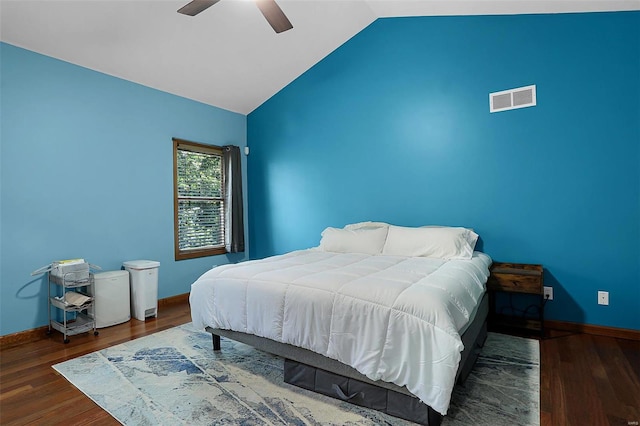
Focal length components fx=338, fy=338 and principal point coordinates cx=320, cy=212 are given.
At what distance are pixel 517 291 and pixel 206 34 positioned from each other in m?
→ 3.92

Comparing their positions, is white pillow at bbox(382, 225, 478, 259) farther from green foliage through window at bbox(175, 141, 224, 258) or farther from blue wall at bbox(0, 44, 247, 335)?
blue wall at bbox(0, 44, 247, 335)

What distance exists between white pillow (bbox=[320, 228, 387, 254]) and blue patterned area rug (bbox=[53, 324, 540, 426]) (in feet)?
4.35

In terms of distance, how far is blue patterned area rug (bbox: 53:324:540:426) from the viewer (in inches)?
74.0

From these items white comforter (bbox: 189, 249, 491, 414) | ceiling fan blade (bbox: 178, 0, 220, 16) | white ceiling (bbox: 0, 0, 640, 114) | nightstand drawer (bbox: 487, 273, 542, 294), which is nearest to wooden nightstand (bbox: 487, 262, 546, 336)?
nightstand drawer (bbox: 487, 273, 542, 294)

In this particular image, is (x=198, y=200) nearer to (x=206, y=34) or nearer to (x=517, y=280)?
(x=206, y=34)

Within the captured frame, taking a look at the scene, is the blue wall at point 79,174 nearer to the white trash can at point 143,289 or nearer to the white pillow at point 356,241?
the white trash can at point 143,289

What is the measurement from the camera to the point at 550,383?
2.20 metres

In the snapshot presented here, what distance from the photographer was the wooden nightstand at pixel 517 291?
291 centimetres

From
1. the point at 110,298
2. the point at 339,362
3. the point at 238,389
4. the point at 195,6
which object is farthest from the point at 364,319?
the point at 110,298

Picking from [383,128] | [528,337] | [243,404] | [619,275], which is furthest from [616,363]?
[383,128]

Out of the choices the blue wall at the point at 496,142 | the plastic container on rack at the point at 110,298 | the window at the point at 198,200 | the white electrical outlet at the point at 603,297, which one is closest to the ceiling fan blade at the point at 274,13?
the blue wall at the point at 496,142

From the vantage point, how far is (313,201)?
470cm

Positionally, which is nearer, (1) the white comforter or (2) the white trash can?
(1) the white comforter

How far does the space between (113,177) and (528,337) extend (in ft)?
14.7
